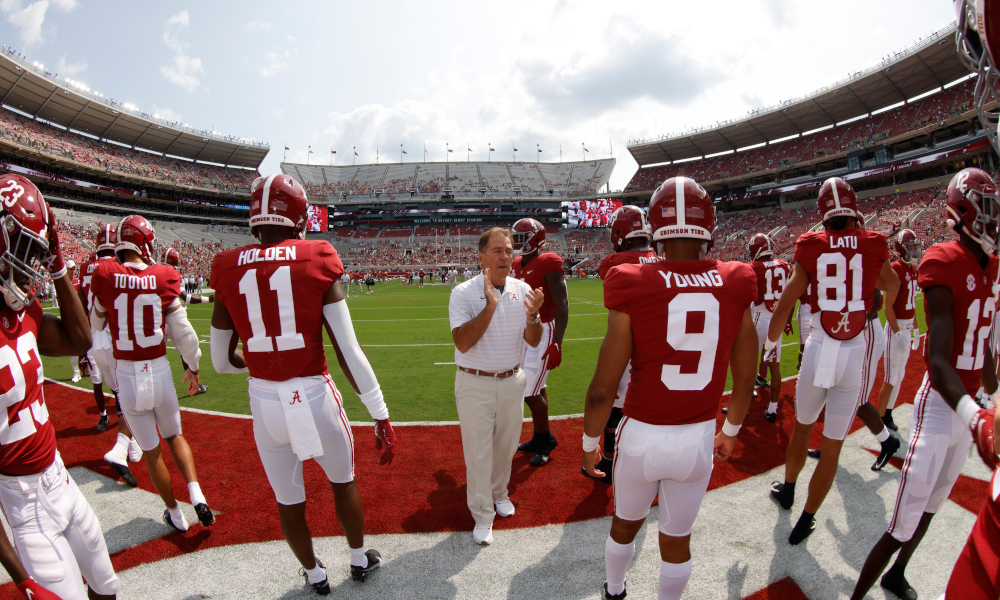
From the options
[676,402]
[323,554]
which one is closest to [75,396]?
[323,554]

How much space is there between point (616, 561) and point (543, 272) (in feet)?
9.36

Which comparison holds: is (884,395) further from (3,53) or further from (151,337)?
(3,53)

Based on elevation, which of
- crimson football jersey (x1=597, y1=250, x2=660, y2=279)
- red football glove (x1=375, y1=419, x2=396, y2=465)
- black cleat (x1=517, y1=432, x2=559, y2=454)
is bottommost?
black cleat (x1=517, y1=432, x2=559, y2=454)

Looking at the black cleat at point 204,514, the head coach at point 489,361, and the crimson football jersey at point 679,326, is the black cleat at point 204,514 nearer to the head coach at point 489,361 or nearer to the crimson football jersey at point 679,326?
the head coach at point 489,361

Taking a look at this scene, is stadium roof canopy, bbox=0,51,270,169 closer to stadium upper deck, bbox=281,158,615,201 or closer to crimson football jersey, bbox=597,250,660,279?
stadium upper deck, bbox=281,158,615,201

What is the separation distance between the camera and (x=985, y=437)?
1.69m

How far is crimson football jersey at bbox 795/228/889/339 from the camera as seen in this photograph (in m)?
3.50

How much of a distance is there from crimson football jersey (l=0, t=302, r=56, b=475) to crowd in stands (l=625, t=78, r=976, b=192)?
47055 mm

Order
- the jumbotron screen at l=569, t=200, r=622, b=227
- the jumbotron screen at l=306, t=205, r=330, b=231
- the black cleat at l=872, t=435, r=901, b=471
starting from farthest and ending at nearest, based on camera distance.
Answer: the jumbotron screen at l=569, t=200, r=622, b=227
the jumbotron screen at l=306, t=205, r=330, b=231
the black cleat at l=872, t=435, r=901, b=471

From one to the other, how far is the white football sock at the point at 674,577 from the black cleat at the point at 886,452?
3.29 metres

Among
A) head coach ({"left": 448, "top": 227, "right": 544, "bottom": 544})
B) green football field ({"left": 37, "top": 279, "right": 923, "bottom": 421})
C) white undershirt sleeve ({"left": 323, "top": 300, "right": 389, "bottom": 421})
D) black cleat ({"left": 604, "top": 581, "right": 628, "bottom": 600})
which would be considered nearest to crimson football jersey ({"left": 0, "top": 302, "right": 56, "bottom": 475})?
white undershirt sleeve ({"left": 323, "top": 300, "right": 389, "bottom": 421})

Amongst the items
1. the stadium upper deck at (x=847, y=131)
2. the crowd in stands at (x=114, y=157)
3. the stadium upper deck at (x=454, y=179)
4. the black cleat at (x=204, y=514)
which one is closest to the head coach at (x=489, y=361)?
the black cleat at (x=204, y=514)

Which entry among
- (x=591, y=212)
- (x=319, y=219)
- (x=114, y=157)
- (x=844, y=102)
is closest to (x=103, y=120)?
(x=114, y=157)

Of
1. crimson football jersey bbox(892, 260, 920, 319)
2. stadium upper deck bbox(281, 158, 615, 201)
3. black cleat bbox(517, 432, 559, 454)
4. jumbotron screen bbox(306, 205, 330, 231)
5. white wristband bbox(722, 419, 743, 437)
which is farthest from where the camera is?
stadium upper deck bbox(281, 158, 615, 201)
